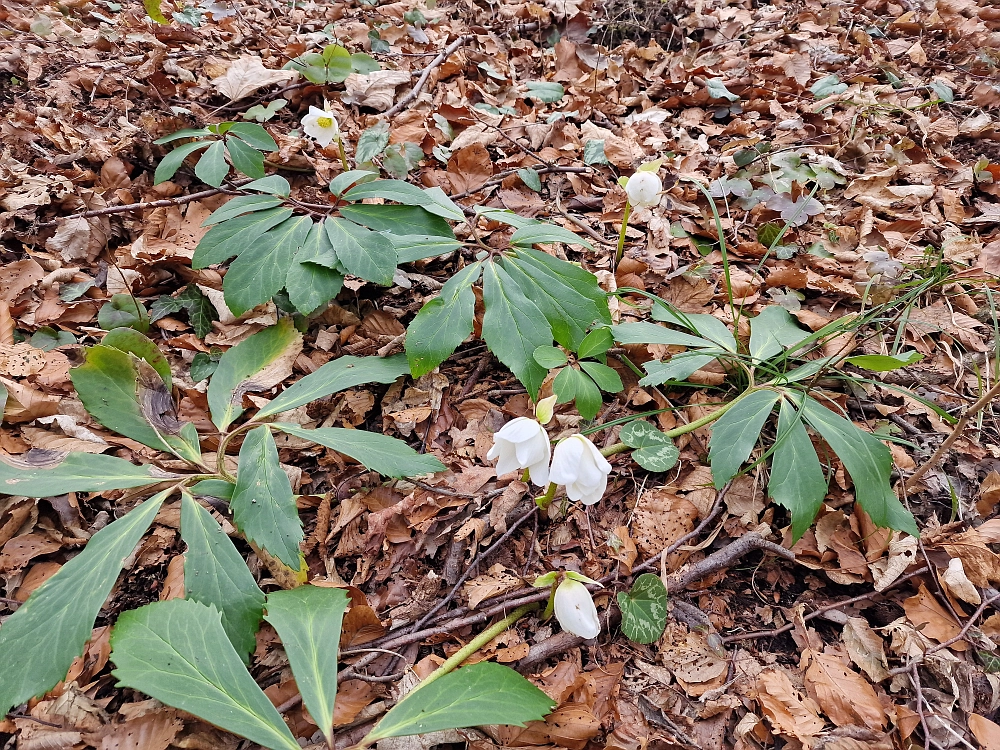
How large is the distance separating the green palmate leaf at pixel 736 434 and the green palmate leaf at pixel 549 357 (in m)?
0.41

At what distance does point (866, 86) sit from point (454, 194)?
92.3 inches

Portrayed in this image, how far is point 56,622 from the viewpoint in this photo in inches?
42.4

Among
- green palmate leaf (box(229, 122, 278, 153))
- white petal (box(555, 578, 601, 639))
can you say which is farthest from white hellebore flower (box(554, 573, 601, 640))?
green palmate leaf (box(229, 122, 278, 153))

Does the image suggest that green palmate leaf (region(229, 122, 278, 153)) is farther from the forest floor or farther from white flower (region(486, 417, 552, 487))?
white flower (region(486, 417, 552, 487))

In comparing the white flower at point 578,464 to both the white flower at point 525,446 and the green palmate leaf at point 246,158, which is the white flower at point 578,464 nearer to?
the white flower at point 525,446

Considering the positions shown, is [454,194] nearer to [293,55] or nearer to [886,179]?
[293,55]

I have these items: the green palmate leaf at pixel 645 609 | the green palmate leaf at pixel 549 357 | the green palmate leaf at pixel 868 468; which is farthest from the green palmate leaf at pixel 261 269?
the green palmate leaf at pixel 868 468

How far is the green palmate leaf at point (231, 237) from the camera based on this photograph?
65.5 inches

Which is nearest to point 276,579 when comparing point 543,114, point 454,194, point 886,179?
point 454,194

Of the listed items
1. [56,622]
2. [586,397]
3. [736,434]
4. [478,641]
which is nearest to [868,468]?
[736,434]

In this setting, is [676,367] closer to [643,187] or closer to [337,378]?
[643,187]

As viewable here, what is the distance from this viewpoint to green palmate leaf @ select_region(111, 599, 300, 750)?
3.24 feet

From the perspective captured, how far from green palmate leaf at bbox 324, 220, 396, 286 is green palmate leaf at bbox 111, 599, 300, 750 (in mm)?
938

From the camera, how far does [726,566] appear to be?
1.40 meters
